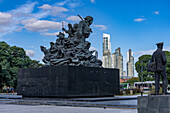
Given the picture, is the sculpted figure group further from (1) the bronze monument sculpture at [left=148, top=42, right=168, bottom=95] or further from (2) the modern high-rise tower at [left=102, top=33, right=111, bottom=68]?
(2) the modern high-rise tower at [left=102, top=33, right=111, bottom=68]

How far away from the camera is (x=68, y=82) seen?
1983 centimetres

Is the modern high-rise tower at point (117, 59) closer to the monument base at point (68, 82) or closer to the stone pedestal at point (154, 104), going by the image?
the monument base at point (68, 82)

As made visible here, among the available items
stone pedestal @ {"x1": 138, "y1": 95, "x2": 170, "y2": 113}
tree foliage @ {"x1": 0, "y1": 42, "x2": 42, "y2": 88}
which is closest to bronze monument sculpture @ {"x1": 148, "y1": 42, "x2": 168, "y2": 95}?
stone pedestal @ {"x1": 138, "y1": 95, "x2": 170, "y2": 113}

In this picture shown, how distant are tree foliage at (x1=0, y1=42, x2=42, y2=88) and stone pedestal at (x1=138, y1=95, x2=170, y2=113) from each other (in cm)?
3274

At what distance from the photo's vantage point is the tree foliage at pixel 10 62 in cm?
3938

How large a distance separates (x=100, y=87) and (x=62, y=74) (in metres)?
3.78

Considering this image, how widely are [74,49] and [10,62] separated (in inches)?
920

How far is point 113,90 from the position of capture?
906 inches

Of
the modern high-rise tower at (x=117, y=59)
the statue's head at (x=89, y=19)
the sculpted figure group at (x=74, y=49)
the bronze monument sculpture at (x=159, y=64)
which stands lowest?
the bronze monument sculpture at (x=159, y=64)

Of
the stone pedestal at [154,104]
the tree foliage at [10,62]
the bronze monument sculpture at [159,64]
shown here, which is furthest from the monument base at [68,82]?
the tree foliage at [10,62]

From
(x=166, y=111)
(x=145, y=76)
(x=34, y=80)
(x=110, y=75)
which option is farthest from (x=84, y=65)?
(x=145, y=76)

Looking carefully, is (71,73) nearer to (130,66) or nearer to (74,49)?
(74,49)

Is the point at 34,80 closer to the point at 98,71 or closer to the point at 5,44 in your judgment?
the point at 98,71

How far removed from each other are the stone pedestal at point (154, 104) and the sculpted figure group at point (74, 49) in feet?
44.2
